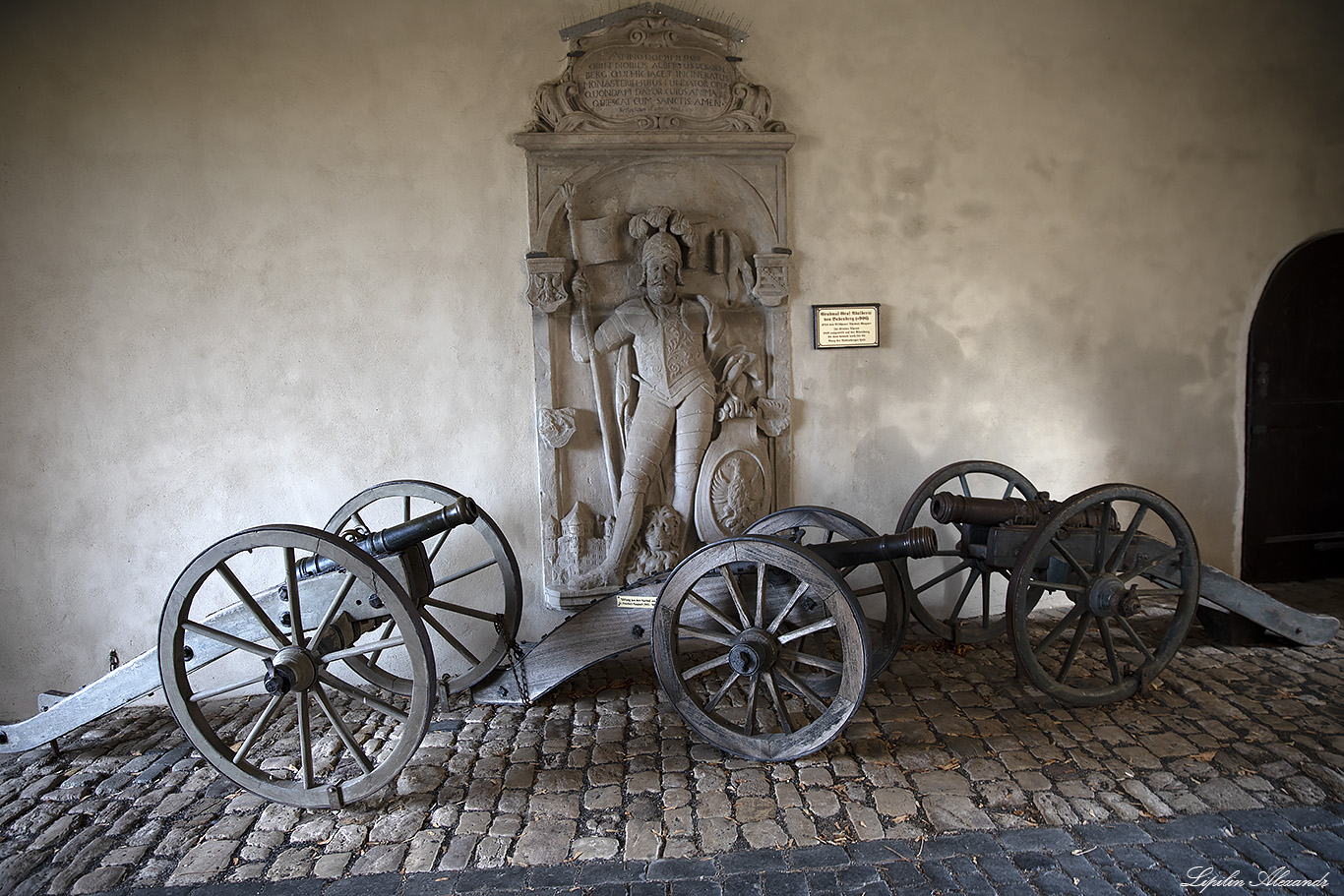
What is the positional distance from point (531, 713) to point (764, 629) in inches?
54.2

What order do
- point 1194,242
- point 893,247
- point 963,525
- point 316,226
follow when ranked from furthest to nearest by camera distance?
point 1194,242 < point 893,247 < point 316,226 < point 963,525

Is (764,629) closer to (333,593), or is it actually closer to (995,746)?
(995,746)

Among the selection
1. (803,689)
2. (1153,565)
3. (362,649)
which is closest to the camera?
(362,649)

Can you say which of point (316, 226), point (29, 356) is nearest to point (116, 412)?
point (29, 356)

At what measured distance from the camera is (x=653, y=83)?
13.6ft

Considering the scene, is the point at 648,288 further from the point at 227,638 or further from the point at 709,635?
the point at 227,638

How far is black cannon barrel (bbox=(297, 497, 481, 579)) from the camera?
3.04 metres

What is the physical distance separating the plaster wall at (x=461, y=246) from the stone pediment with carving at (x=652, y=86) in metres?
0.17

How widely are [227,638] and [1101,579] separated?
3703 millimetres

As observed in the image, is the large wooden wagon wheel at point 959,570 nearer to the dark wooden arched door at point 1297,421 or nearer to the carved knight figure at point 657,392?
the carved knight figure at point 657,392

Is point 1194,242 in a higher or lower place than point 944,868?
higher

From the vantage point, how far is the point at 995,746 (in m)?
3.13

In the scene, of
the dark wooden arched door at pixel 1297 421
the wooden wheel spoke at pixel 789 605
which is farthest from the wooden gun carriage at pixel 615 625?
the dark wooden arched door at pixel 1297 421

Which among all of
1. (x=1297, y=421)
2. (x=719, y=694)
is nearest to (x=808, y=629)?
(x=719, y=694)
